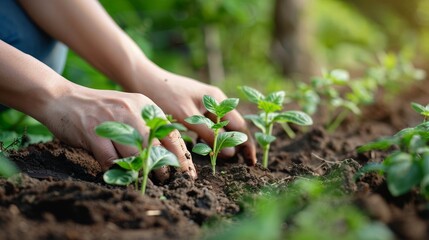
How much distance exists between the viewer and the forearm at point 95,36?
230cm

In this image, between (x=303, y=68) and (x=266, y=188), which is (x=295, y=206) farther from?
(x=303, y=68)

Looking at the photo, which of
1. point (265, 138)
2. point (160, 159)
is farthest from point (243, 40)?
point (160, 159)

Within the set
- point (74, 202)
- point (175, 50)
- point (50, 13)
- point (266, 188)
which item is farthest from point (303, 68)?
point (74, 202)

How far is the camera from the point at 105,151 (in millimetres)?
1686

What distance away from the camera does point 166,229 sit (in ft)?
4.18

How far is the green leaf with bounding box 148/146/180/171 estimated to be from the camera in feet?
4.96

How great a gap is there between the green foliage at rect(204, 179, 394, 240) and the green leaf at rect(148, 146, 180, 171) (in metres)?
0.23

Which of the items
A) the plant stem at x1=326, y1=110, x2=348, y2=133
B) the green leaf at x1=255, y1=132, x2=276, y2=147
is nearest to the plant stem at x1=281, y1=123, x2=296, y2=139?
the plant stem at x1=326, y1=110, x2=348, y2=133

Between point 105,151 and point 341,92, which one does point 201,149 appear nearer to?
point 105,151

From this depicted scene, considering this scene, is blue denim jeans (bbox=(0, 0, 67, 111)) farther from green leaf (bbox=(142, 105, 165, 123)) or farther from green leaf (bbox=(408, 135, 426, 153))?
green leaf (bbox=(408, 135, 426, 153))

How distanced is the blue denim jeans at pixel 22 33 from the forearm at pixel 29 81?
736 mm

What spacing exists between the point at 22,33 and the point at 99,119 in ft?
3.47

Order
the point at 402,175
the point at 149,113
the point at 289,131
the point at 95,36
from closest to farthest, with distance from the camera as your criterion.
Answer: the point at 402,175, the point at 149,113, the point at 95,36, the point at 289,131

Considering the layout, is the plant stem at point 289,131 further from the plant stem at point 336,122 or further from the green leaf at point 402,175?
the green leaf at point 402,175
